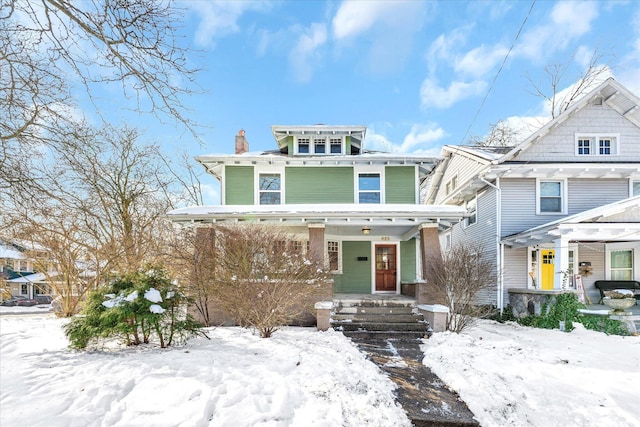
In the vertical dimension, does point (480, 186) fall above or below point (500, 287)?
above

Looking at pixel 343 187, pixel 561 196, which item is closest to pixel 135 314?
pixel 343 187

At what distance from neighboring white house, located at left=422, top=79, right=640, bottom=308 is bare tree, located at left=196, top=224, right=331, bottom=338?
6.39 meters

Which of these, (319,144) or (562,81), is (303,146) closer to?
(319,144)

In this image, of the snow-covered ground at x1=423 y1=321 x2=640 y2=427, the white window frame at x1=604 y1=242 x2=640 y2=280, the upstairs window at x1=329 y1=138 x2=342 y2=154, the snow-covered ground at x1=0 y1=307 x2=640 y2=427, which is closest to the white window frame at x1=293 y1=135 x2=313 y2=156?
the upstairs window at x1=329 y1=138 x2=342 y2=154

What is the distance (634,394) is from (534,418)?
1857 millimetres

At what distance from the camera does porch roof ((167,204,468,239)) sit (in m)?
9.42

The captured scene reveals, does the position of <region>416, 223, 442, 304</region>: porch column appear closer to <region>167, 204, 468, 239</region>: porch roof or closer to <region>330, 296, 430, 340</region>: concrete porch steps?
<region>167, 204, 468, 239</region>: porch roof

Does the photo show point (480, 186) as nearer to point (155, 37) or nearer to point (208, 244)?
point (208, 244)

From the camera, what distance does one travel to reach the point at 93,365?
469 centimetres

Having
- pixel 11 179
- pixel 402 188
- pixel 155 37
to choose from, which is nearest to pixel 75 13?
pixel 155 37

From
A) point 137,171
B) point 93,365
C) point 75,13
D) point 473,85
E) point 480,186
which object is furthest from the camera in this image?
point 137,171

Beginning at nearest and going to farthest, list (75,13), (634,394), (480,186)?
(75,13) → (634,394) → (480,186)

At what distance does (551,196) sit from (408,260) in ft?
19.2

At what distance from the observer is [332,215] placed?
9.41 meters
